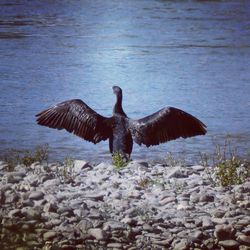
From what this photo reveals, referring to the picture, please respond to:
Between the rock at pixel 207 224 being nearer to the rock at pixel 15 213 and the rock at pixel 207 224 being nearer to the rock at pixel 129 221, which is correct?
the rock at pixel 129 221

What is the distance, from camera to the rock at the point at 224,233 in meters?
7.41

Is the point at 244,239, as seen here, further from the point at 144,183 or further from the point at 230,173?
the point at 144,183

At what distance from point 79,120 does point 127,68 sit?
6572 mm

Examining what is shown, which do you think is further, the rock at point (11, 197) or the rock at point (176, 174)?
the rock at point (176, 174)

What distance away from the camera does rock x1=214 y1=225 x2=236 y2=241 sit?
7406 mm

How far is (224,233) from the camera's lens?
24.3 ft

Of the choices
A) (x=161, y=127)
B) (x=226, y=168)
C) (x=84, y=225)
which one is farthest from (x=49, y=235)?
(x=161, y=127)

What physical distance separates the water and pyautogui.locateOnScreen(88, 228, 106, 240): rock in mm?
3003

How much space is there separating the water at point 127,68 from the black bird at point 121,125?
419mm

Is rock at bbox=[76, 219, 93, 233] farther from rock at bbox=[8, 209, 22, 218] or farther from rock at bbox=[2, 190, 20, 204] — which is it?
rock at bbox=[2, 190, 20, 204]

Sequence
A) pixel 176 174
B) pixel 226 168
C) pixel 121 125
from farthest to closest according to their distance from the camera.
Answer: pixel 121 125, pixel 176 174, pixel 226 168

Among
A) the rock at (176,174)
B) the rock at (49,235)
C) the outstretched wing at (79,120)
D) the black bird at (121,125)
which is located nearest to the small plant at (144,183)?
the rock at (176,174)

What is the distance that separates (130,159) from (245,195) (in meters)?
2.00

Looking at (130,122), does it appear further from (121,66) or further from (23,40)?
(23,40)
